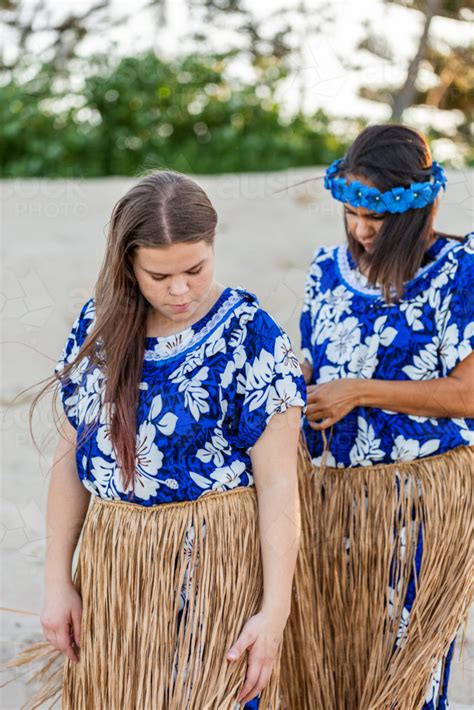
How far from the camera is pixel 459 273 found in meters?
1.91

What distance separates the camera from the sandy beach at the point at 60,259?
3363mm

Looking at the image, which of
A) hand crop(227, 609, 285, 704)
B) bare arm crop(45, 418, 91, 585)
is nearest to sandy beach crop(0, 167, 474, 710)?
bare arm crop(45, 418, 91, 585)

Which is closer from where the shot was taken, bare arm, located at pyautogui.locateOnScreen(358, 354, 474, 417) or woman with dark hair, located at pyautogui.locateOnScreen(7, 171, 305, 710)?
woman with dark hair, located at pyautogui.locateOnScreen(7, 171, 305, 710)

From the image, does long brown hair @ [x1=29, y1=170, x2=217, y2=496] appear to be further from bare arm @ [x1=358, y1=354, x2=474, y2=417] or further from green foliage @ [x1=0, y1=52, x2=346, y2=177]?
green foliage @ [x1=0, y1=52, x2=346, y2=177]

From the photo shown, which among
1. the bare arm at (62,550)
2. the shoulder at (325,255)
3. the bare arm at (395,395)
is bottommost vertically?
the bare arm at (62,550)

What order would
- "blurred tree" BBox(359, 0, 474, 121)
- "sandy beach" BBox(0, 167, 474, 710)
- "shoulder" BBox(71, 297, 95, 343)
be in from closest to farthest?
1. "shoulder" BBox(71, 297, 95, 343)
2. "sandy beach" BBox(0, 167, 474, 710)
3. "blurred tree" BBox(359, 0, 474, 121)

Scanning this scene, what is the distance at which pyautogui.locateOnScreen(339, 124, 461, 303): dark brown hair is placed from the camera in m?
1.94

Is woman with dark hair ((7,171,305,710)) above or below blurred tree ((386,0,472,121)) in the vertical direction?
below

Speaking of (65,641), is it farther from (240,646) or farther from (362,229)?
(362,229)

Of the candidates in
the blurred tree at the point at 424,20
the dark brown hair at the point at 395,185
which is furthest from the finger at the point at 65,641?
the blurred tree at the point at 424,20

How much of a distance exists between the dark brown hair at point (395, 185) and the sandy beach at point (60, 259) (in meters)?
0.74

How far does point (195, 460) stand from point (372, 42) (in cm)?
383

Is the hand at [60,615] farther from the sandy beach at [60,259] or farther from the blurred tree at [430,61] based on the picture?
the blurred tree at [430,61]

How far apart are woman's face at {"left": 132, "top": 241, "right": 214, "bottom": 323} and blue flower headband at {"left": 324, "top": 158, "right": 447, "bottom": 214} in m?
0.46
